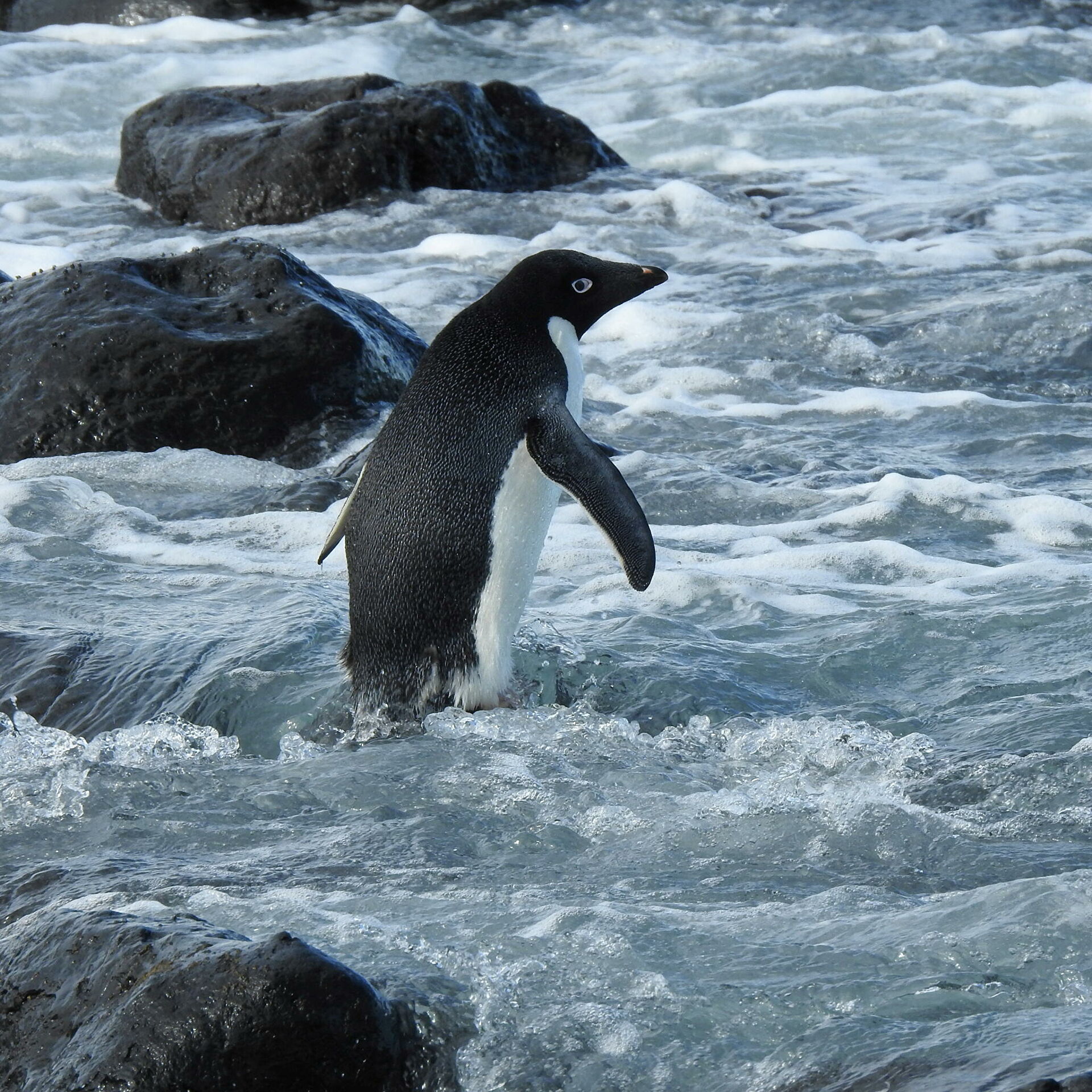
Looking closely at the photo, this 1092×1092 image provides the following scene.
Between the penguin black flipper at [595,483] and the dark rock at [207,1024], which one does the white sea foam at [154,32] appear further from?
the dark rock at [207,1024]

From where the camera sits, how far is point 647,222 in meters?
9.79

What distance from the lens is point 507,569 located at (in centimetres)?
407

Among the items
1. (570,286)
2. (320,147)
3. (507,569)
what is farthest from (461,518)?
(320,147)

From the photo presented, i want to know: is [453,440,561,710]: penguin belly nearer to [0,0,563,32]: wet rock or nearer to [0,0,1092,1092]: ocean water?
[0,0,1092,1092]: ocean water

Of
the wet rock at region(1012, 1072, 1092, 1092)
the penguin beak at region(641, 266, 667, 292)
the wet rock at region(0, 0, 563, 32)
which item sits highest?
the wet rock at region(0, 0, 563, 32)

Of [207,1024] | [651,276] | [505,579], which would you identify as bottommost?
[505,579]

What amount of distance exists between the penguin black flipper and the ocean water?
1.26 ft

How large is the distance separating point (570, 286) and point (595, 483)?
28.7 inches

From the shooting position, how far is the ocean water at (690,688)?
8.11ft

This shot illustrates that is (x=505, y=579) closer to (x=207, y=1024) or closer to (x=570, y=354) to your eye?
(x=570, y=354)

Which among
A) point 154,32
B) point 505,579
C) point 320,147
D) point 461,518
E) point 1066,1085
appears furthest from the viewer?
point 154,32

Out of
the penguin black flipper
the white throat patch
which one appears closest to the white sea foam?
the white throat patch

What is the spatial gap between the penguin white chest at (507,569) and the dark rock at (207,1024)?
5.55 feet

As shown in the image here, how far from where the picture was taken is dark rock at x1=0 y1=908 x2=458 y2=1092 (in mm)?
2188
